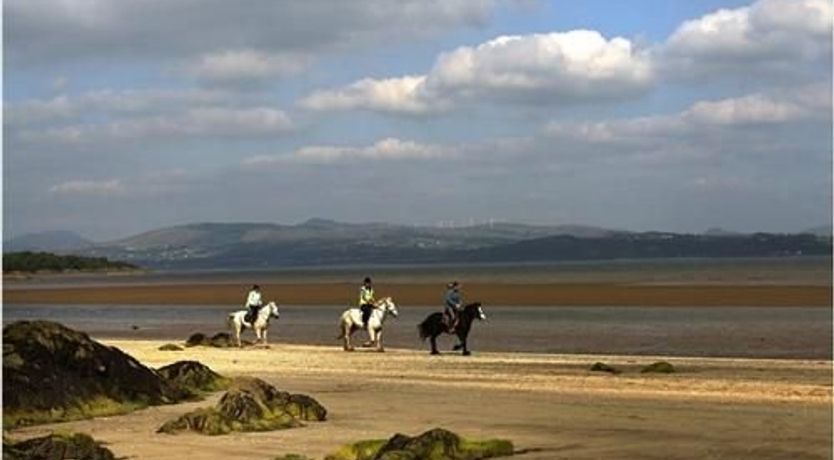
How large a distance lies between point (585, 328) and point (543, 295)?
33960 mm

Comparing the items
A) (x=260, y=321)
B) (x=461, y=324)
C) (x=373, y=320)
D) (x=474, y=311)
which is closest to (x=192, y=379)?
(x=461, y=324)

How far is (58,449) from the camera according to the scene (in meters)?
14.1

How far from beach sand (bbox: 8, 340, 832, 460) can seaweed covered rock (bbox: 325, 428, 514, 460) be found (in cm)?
70

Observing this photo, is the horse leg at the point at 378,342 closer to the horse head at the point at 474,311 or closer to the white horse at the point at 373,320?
the white horse at the point at 373,320

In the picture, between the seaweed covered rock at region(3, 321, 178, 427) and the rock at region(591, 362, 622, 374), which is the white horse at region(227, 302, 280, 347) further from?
the seaweed covered rock at region(3, 321, 178, 427)

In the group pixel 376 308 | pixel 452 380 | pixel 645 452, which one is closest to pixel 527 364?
pixel 452 380

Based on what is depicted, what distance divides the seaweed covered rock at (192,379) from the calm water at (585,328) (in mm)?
16113

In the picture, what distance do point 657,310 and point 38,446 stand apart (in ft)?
167

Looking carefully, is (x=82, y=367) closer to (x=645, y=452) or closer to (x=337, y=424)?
(x=337, y=424)

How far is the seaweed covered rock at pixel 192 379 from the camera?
2281cm

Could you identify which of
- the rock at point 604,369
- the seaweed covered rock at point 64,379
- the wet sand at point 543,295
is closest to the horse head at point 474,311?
the rock at point 604,369

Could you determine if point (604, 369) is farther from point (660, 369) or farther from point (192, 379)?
point (192, 379)

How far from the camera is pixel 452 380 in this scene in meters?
26.2

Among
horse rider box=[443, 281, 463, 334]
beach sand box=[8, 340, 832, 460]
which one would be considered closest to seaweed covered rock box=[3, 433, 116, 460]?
beach sand box=[8, 340, 832, 460]
